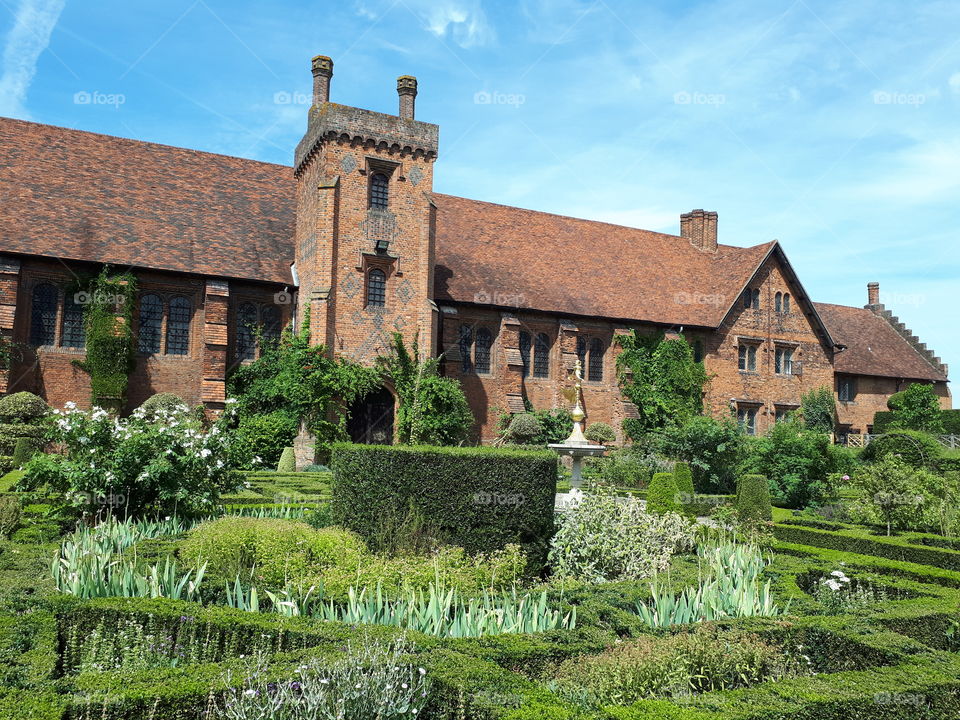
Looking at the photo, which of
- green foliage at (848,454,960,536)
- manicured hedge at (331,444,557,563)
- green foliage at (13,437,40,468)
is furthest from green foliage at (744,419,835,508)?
green foliage at (13,437,40,468)

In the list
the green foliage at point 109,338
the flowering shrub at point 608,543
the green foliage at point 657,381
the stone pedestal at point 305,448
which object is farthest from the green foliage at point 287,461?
the green foliage at point 657,381

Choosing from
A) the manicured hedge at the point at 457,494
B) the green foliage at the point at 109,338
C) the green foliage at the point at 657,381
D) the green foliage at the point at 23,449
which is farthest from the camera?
the green foliage at the point at 657,381

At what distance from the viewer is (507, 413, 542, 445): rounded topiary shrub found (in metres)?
27.3

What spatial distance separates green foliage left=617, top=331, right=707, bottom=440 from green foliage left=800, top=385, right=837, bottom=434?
22.3 ft

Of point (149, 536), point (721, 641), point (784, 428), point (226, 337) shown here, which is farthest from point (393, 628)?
point (226, 337)

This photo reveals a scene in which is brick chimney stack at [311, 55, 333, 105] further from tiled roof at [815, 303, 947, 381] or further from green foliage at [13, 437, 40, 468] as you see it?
tiled roof at [815, 303, 947, 381]

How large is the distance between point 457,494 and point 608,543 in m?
2.24

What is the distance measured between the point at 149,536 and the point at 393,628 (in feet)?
19.7

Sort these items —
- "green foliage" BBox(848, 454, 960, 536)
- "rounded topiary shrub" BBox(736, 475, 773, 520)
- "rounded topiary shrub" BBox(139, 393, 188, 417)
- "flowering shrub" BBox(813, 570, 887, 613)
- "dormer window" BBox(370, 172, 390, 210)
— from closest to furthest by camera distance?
"flowering shrub" BBox(813, 570, 887, 613), "green foliage" BBox(848, 454, 960, 536), "rounded topiary shrub" BBox(736, 475, 773, 520), "rounded topiary shrub" BBox(139, 393, 188, 417), "dormer window" BBox(370, 172, 390, 210)

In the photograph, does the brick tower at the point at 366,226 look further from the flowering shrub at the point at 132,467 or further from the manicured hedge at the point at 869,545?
the manicured hedge at the point at 869,545

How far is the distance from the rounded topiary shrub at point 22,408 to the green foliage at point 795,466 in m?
20.3

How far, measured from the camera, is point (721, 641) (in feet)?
22.3

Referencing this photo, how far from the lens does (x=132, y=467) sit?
11891 millimetres

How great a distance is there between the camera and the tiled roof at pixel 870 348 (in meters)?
41.0
